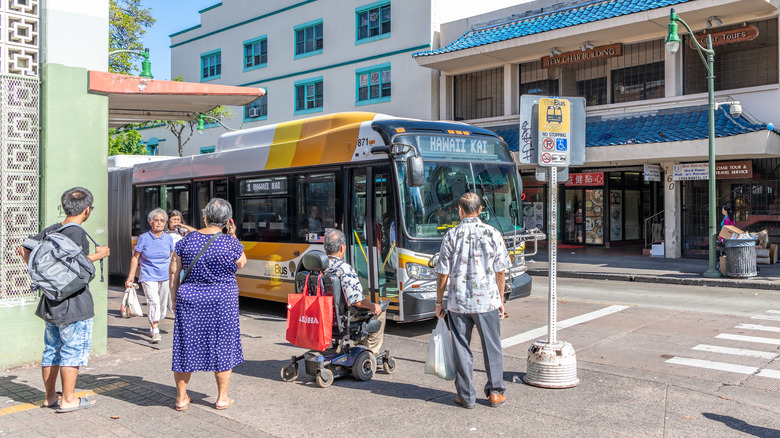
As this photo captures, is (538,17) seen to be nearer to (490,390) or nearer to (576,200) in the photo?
(576,200)

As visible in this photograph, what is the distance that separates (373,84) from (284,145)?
17.1m

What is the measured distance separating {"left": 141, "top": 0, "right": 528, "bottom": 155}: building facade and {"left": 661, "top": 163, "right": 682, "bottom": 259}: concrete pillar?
9284 millimetres

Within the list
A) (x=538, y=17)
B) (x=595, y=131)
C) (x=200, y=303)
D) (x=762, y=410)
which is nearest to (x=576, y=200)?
(x=595, y=131)

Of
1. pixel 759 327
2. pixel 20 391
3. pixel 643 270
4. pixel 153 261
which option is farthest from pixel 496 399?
pixel 643 270

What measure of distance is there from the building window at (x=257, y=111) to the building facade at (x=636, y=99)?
10601mm

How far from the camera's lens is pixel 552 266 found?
6.37m

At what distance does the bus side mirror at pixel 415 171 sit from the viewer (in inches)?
323

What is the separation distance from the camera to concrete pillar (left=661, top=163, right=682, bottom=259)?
66.0 ft

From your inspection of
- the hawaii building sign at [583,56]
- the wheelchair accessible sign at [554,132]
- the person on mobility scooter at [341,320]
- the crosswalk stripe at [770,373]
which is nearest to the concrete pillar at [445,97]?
the hawaii building sign at [583,56]

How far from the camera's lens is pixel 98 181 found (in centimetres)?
774

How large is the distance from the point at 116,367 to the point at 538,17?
19809mm

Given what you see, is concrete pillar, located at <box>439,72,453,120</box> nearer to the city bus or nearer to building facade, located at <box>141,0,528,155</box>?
building facade, located at <box>141,0,528,155</box>

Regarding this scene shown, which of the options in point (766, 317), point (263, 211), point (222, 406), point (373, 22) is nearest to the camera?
point (222, 406)

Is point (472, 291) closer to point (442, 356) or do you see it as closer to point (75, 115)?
point (442, 356)
